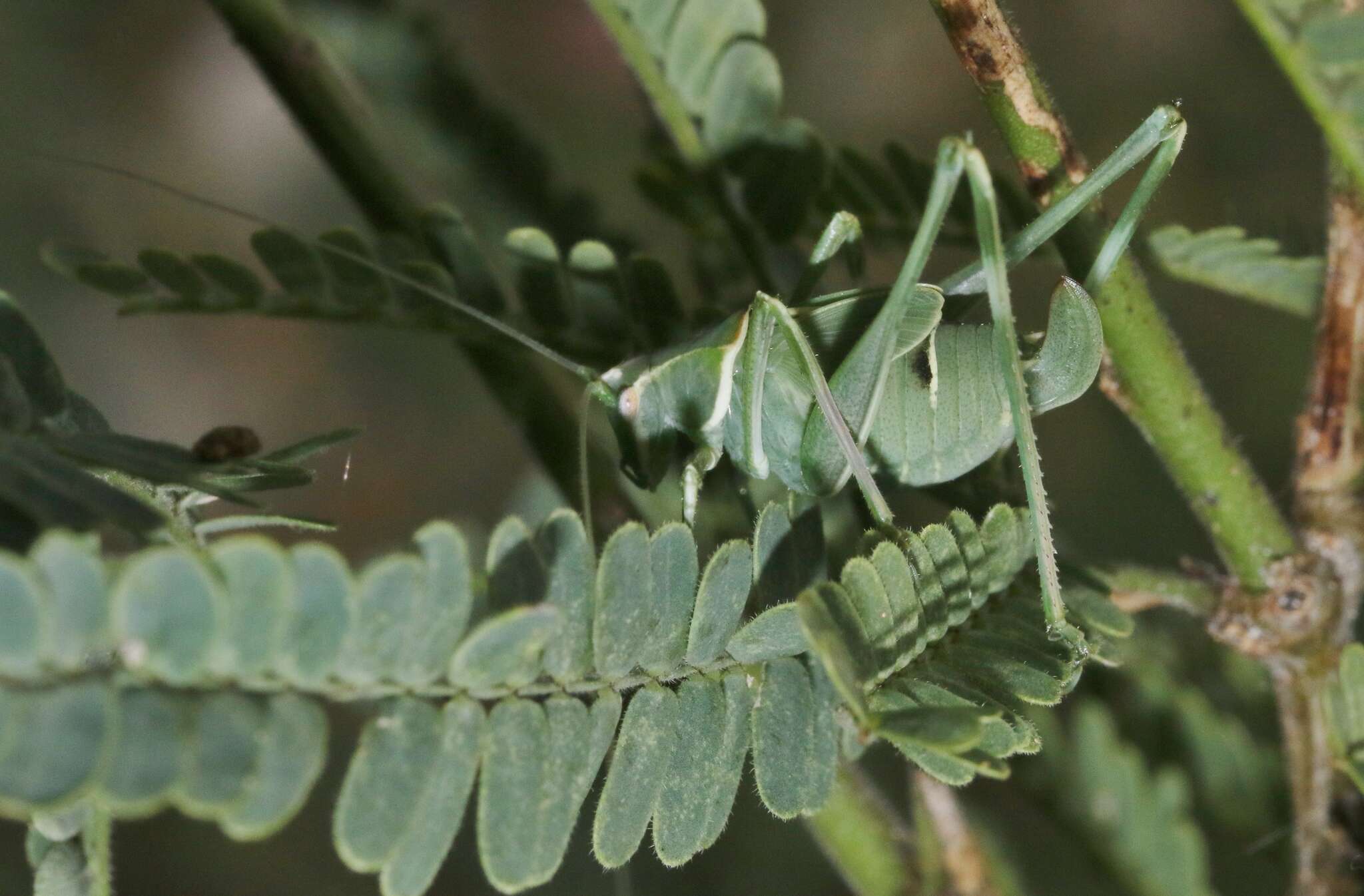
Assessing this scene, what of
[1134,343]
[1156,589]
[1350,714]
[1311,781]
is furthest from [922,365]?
[1311,781]

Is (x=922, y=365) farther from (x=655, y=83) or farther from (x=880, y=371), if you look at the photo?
(x=655, y=83)

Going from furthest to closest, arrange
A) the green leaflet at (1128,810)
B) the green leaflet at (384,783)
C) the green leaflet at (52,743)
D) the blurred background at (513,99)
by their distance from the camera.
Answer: the blurred background at (513,99)
the green leaflet at (1128,810)
the green leaflet at (384,783)
the green leaflet at (52,743)

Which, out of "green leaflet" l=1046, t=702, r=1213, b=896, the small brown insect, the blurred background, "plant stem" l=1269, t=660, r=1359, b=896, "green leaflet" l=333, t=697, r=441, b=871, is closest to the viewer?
"green leaflet" l=333, t=697, r=441, b=871

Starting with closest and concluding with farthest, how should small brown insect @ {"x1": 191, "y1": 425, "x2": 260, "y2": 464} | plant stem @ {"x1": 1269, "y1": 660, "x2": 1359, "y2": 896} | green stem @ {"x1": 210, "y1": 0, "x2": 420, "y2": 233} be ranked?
small brown insect @ {"x1": 191, "y1": 425, "x2": 260, "y2": 464} → plant stem @ {"x1": 1269, "y1": 660, "x2": 1359, "y2": 896} → green stem @ {"x1": 210, "y1": 0, "x2": 420, "y2": 233}

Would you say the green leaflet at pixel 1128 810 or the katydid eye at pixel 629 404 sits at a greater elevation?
the katydid eye at pixel 629 404

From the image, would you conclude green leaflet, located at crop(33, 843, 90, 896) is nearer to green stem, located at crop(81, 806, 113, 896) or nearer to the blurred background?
green stem, located at crop(81, 806, 113, 896)

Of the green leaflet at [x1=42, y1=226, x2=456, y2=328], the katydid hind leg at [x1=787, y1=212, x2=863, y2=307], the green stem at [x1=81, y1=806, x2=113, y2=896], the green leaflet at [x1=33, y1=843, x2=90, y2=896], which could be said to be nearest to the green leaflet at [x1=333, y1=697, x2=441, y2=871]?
the green stem at [x1=81, y1=806, x2=113, y2=896]

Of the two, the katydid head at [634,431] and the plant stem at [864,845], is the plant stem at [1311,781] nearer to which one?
the plant stem at [864,845]

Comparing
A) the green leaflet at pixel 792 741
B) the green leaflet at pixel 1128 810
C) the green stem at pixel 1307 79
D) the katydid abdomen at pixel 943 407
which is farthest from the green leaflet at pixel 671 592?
the green leaflet at pixel 1128 810
